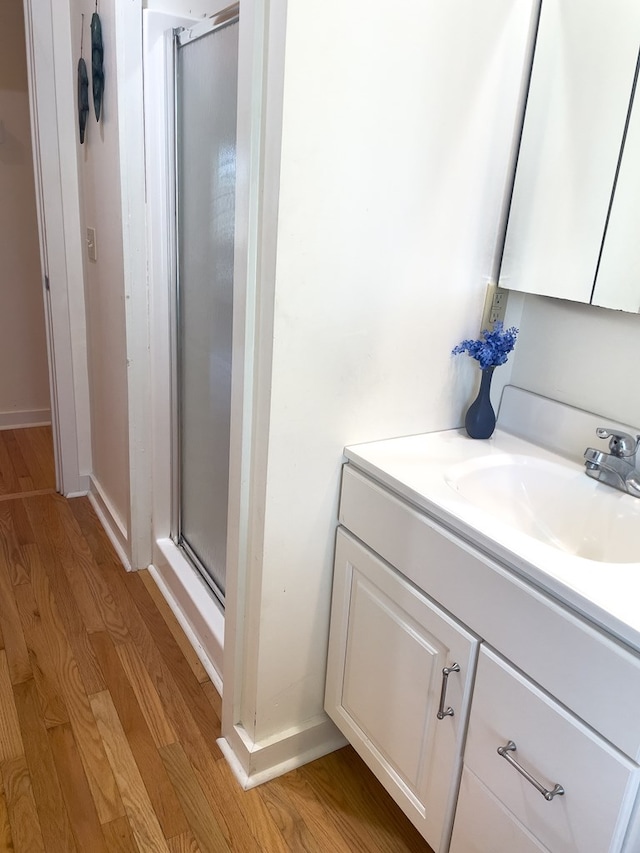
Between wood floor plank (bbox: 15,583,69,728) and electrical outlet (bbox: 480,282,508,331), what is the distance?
140 cm

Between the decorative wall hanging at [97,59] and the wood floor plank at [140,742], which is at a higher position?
the decorative wall hanging at [97,59]

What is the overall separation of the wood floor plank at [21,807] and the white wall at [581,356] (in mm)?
1419

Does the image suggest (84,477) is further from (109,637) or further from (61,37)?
(61,37)

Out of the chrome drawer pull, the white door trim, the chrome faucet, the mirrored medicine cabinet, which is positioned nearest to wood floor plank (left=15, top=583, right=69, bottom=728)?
the white door trim

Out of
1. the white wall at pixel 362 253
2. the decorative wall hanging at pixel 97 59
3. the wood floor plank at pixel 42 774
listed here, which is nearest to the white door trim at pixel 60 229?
the decorative wall hanging at pixel 97 59

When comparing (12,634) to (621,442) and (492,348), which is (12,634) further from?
(621,442)

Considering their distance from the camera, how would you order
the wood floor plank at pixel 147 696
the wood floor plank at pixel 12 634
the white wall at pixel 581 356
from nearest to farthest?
the white wall at pixel 581 356
the wood floor plank at pixel 147 696
the wood floor plank at pixel 12 634

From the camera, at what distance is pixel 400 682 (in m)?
1.24

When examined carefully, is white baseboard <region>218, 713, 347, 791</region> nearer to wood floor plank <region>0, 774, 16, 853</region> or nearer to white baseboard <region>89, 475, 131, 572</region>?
wood floor plank <region>0, 774, 16, 853</region>

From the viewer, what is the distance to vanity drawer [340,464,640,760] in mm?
820

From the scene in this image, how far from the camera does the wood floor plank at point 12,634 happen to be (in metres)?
1.74

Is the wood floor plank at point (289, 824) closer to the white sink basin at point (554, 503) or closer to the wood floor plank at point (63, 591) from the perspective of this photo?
the wood floor plank at point (63, 591)

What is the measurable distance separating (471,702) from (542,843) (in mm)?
215

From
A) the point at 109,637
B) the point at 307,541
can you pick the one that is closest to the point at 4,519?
the point at 109,637
